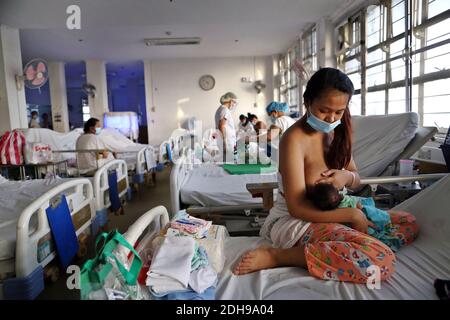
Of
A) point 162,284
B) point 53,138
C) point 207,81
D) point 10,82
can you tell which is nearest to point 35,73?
point 10,82

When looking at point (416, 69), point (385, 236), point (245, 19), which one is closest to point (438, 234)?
point (385, 236)

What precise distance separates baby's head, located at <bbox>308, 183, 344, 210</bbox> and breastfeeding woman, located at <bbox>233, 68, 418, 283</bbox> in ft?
0.07

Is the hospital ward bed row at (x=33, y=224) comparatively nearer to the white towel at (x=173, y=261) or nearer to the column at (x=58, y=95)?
the white towel at (x=173, y=261)

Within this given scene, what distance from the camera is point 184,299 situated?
0.98 meters

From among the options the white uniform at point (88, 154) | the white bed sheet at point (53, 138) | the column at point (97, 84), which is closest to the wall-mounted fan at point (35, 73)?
the white bed sheet at point (53, 138)

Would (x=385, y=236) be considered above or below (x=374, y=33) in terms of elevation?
below

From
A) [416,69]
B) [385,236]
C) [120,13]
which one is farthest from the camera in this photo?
[120,13]

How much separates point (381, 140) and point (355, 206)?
1297 mm

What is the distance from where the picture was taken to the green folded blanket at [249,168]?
9.55 feet

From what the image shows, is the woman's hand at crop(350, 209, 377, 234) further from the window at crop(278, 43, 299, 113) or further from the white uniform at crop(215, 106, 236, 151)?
the window at crop(278, 43, 299, 113)
